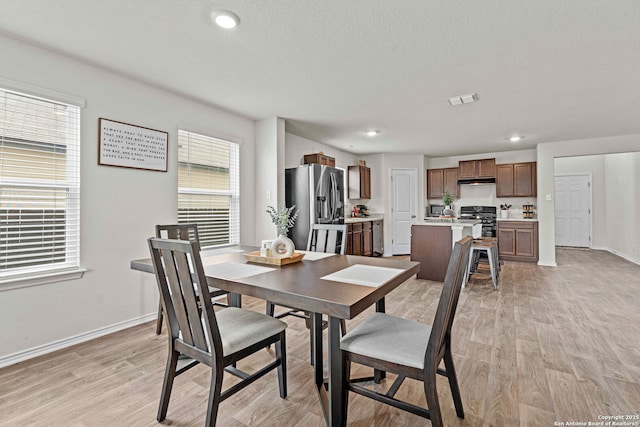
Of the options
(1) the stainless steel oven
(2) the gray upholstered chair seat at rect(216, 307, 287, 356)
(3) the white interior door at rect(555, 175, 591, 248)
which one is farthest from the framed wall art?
(3) the white interior door at rect(555, 175, 591, 248)

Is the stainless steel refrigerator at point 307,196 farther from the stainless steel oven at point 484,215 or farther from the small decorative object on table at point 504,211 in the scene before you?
the small decorative object on table at point 504,211

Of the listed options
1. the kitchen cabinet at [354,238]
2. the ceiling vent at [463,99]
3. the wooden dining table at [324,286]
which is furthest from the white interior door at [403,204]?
the wooden dining table at [324,286]

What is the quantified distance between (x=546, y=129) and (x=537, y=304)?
2811 mm

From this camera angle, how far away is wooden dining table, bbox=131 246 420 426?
1.27m

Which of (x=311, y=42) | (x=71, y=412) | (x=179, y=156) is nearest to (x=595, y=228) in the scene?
(x=311, y=42)

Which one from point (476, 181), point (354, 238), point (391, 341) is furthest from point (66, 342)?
point (476, 181)

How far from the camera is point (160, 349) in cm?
241

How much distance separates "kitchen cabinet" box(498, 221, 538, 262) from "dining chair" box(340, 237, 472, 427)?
5.41m

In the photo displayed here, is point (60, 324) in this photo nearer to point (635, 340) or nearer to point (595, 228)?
point (635, 340)

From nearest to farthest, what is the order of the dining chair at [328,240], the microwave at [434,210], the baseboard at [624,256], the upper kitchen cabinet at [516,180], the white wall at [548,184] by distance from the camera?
the dining chair at [328,240] → the white wall at [548,184] → the baseboard at [624,256] → the upper kitchen cabinet at [516,180] → the microwave at [434,210]

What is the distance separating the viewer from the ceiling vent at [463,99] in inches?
129

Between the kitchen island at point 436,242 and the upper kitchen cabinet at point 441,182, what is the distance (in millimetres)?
2542

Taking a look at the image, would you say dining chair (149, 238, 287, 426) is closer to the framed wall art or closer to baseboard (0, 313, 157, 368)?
baseboard (0, 313, 157, 368)

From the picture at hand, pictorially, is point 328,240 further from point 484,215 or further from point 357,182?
point 484,215
